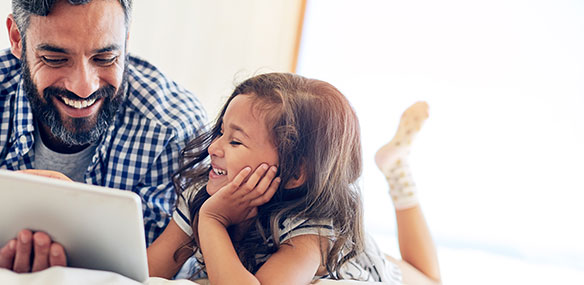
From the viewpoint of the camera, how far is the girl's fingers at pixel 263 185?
3.45 feet

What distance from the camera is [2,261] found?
0.83 m

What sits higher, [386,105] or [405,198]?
[386,105]

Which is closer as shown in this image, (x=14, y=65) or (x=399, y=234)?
(x=14, y=65)

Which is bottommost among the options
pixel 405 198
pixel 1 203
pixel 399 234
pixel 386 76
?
pixel 399 234

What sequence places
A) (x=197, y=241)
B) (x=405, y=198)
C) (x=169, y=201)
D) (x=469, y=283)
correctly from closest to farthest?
(x=197, y=241), (x=169, y=201), (x=405, y=198), (x=469, y=283)

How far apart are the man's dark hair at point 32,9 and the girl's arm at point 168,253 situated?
1.83 feet

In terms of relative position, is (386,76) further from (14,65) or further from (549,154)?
(14,65)

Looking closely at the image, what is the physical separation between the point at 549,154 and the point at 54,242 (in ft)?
6.31

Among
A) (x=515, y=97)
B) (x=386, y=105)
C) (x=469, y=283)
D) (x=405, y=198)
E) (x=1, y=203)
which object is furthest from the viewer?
Answer: (x=386, y=105)

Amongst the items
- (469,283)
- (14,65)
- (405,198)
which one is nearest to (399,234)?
(405,198)

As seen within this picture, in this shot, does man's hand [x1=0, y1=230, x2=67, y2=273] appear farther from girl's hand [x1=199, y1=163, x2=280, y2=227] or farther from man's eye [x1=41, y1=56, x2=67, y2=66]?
man's eye [x1=41, y1=56, x2=67, y2=66]

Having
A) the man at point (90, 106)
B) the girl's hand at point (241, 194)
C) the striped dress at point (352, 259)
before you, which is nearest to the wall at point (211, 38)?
the man at point (90, 106)

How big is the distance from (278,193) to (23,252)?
1.65 ft

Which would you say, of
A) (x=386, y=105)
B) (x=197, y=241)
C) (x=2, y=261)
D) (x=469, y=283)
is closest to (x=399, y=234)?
(x=469, y=283)
